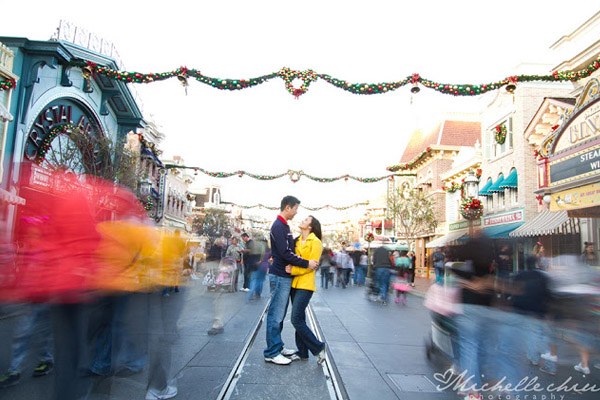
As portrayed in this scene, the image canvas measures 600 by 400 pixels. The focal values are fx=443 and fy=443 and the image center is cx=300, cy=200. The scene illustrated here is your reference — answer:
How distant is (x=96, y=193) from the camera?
1367 centimetres

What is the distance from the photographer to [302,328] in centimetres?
490

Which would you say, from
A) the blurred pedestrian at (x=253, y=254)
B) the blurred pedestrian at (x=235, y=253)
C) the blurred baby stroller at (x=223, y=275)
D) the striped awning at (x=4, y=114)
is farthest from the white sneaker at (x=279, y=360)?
the striped awning at (x=4, y=114)

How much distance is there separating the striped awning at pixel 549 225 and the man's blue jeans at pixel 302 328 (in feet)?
44.0

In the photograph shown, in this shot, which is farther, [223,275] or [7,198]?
[223,275]

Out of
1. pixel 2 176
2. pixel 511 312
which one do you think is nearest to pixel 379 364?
pixel 511 312

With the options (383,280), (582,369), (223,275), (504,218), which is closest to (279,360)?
(582,369)

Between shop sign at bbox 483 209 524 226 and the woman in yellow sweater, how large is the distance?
57.8ft

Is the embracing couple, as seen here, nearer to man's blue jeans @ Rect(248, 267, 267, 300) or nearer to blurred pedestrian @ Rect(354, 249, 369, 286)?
man's blue jeans @ Rect(248, 267, 267, 300)

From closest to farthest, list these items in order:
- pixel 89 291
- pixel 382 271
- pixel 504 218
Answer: pixel 89 291, pixel 382 271, pixel 504 218

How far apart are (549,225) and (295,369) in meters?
14.8

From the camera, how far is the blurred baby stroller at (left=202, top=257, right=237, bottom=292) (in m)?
13.3

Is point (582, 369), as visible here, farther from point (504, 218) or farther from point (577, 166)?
point (504, 218)

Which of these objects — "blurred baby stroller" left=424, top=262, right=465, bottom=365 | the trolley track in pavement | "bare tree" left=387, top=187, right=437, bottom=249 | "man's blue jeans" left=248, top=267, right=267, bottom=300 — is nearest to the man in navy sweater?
the trolley track in pavement

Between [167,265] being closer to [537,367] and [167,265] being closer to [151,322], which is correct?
[151,322]
